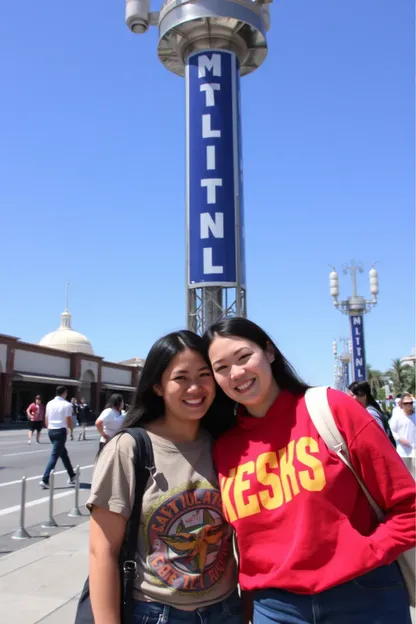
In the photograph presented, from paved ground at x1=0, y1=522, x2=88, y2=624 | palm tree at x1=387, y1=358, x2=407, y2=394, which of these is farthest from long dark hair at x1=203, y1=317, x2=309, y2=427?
palm tree at x1=387, y1=358, x2=407, y2=394

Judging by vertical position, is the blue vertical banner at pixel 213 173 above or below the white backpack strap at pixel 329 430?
above

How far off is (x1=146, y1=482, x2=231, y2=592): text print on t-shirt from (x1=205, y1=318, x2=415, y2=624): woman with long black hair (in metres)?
0.10

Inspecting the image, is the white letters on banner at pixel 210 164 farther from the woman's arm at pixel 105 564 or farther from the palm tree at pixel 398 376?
the palm tree at pixel 398 376

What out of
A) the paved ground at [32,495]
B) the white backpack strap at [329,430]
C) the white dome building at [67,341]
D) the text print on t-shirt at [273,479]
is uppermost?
the white dome building at [67,341]

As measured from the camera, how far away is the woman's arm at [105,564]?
2012mm

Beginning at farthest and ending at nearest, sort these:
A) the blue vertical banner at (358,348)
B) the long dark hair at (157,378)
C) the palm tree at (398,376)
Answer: the palm tree at (398,376) < the blue vertical banner at (358,348) < the long dark hair at (157,378)

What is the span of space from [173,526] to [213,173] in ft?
28.3

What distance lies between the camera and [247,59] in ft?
38.2

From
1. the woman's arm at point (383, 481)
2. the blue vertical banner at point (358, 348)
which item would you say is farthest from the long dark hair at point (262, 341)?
the blue vertical banner at point (358, 348)

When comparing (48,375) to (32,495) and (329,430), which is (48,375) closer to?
(32,495)

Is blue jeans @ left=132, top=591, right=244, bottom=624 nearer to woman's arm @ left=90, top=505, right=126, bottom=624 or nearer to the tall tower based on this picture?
woman's arm @ left=90, top=505, right=126, bottom=624

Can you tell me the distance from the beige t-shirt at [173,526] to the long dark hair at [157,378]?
0.26 meters

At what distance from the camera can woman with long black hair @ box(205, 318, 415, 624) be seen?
1.85m

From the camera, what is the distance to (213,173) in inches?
398
